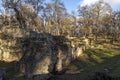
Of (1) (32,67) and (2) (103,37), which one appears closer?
(1) (32,67)

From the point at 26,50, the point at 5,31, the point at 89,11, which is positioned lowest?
the point at 26,50

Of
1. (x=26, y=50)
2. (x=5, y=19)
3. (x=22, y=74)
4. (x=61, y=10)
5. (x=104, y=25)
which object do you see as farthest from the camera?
(x=104, y=25)

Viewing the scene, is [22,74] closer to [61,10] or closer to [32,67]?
[32,67]

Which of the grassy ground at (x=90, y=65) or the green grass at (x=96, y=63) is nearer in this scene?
the grassy ground at (x=90, y=65)

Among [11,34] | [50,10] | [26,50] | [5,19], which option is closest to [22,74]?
[26,50]

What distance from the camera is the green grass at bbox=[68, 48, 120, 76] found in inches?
1731

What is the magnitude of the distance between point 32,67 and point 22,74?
2.10m

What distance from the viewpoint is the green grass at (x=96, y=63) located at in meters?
44.0

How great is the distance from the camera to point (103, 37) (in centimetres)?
8556

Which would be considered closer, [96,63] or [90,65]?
[90,65]

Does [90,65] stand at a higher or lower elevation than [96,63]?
lower

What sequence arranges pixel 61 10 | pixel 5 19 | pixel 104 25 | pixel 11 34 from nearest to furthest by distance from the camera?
1. pixel 11 34
2. pixel 5 19
3. pixel 61 10
4. pixel 104 25

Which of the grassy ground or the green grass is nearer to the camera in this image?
the grassy ground

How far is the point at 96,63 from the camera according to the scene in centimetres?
5016
